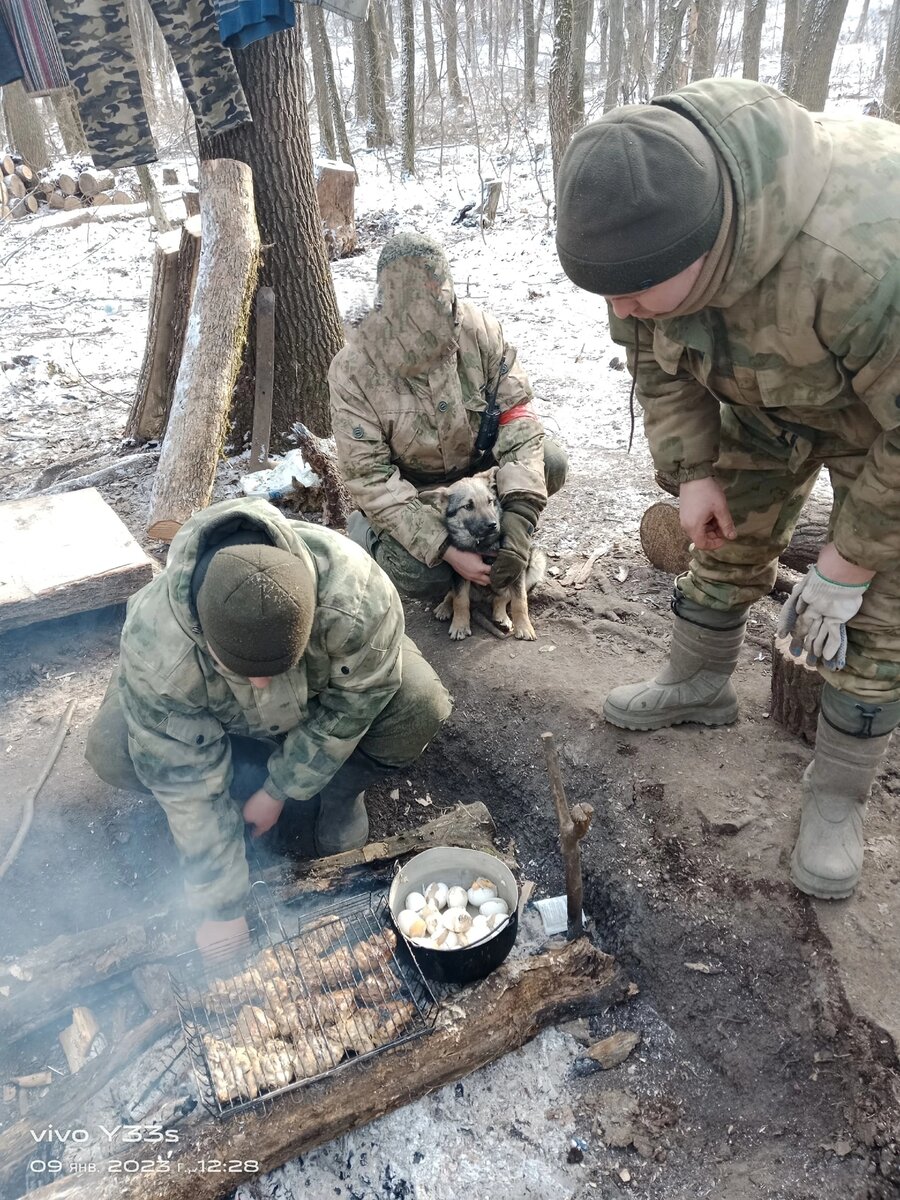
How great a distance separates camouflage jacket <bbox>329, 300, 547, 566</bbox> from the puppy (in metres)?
0.07

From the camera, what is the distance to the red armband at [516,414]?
14.5 feet

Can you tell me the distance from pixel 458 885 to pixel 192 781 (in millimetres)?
1061

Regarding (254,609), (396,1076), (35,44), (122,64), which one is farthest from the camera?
(122,64)

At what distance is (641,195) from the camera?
1899 mm

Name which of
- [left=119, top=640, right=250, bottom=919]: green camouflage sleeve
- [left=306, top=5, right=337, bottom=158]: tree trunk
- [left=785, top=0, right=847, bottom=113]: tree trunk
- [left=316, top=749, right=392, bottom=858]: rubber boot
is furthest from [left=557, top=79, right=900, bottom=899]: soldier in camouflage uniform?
[left=306, top=5, right=337, bottom=158]: tree trunk

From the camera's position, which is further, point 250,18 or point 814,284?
point 250,18

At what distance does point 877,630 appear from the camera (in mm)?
2576

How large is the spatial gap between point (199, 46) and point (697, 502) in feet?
12.8

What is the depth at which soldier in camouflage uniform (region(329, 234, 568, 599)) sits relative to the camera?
412 cm

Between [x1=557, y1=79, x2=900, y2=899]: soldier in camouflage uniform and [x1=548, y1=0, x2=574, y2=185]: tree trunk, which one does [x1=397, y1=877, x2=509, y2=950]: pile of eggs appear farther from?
[x1=548, y1=0, x2=574, y2=185]: tree trunk

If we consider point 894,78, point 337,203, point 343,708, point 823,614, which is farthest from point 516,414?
point 894,78

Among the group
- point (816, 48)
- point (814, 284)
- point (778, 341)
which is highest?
point (814, 284)

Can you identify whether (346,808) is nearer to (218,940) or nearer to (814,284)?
(218,940)

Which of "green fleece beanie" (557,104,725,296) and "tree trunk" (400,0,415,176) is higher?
"green fleece beanie" (557,104,725,296)
